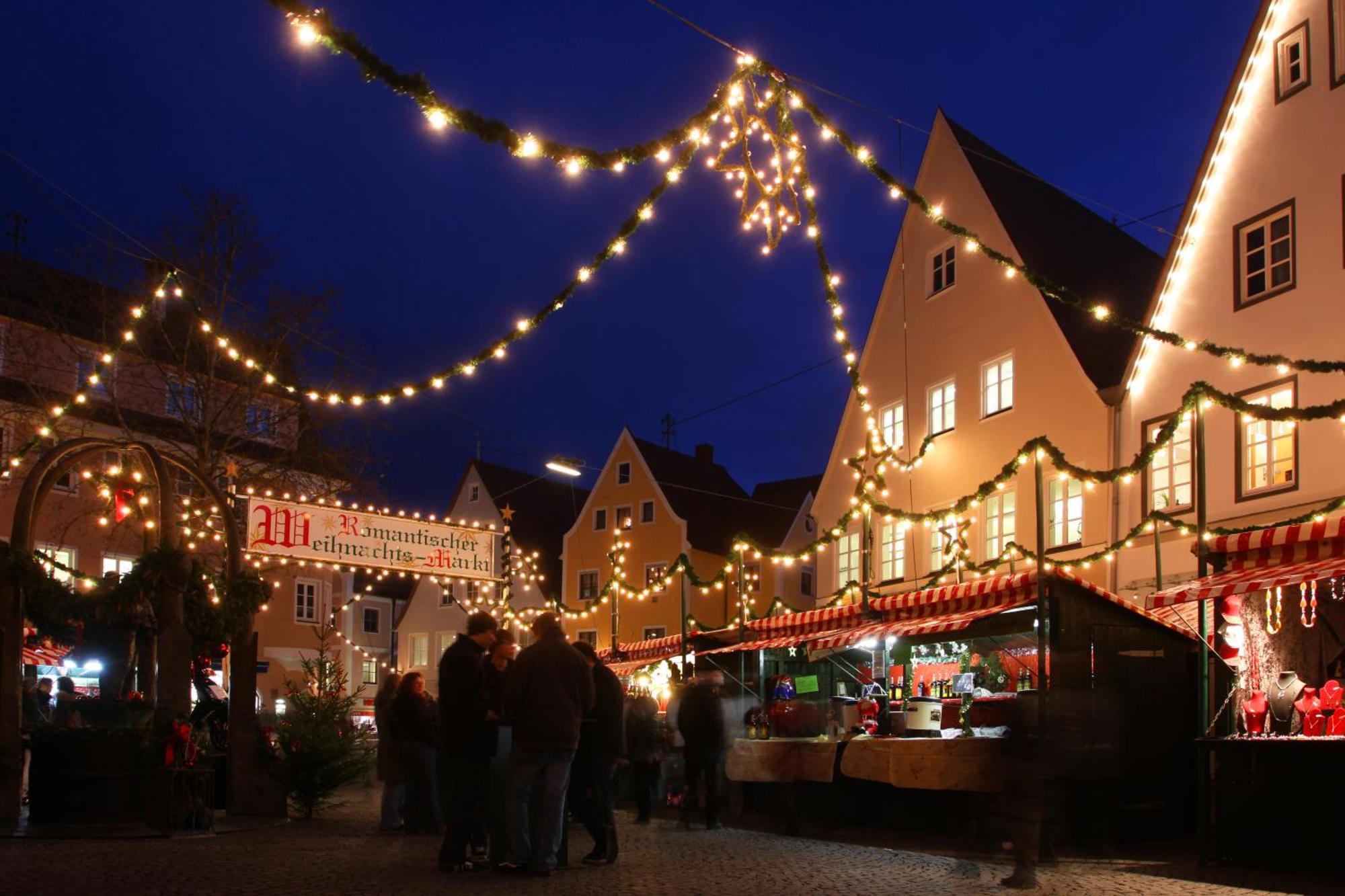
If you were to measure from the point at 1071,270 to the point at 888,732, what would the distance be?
1301cm

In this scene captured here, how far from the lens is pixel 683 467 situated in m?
49.3

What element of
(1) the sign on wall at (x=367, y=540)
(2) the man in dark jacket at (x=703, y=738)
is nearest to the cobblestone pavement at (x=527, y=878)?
(2) the man in dark jacket at (x=703, y=738)

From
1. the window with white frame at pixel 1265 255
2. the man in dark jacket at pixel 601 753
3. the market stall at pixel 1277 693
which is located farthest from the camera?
the window with white frame at pixel 1265 255

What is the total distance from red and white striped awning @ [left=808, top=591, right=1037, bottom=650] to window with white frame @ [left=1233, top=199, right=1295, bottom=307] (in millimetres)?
7227

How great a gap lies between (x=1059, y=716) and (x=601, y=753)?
3.63 meters

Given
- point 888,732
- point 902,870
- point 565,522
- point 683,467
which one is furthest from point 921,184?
point 565,522

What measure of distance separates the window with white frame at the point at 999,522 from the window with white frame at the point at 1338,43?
8441mm

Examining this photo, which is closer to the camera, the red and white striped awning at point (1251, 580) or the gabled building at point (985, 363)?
the red and white striped awning at point (1251, 580)

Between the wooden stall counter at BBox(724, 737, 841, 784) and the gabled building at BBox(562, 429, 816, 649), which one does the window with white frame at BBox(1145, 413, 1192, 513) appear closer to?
the wooden stall counter at BBox(724, 737, 841, 784)

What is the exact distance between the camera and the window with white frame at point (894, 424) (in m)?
26.7

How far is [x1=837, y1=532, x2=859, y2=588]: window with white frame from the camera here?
1104 inches

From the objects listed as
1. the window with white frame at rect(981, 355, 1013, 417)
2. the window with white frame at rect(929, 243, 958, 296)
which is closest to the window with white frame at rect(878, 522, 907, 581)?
the window with white frame at rect(981, 355, 1013, 417)

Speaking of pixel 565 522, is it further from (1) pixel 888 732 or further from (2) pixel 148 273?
(1) pixel 888 732

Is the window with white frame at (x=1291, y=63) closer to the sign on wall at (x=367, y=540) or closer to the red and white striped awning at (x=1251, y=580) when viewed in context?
the red and white striped awning at (x=1251, y=580)
